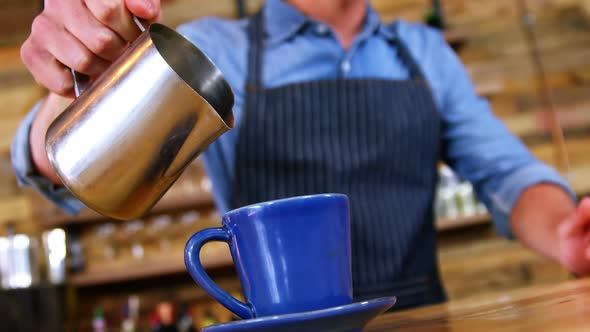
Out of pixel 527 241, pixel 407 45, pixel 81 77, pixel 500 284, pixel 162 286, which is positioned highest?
pixel 407 45

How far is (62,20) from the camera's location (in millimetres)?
763

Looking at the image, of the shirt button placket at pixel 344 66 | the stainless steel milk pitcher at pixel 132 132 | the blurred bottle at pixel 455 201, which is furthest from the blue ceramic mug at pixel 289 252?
the blurred bottle at pixel 455 201

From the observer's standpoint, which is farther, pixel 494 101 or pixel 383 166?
pixel 494 101

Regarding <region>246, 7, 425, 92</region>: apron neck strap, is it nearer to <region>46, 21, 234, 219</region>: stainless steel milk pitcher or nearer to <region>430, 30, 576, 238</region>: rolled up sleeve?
<region>430, 30, 576, 238</region>: rolled up sleeve

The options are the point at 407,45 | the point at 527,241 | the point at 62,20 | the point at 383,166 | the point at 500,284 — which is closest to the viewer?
the point at 62,20

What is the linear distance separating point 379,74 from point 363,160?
9.5 inches

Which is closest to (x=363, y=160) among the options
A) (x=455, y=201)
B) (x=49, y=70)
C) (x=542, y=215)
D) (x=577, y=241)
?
(x=542, y=215)

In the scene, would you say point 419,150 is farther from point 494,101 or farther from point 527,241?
point 494,101

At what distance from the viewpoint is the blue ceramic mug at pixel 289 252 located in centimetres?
61

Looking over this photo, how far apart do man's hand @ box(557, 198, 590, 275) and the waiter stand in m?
0.10

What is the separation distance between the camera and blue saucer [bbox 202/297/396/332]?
1.73 feet

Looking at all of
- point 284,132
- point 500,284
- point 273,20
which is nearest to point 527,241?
point 284,132

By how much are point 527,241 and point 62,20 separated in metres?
0.95

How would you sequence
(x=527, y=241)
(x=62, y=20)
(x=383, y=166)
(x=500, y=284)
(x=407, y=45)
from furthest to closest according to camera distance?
(x=500, y=284) < (x=407, y=45) < (x=383, y=166) < (x=527, y=241) < (x=62, y=20)
